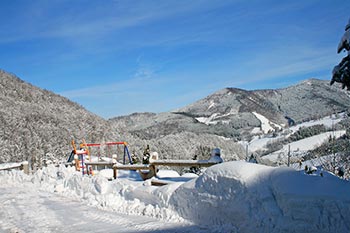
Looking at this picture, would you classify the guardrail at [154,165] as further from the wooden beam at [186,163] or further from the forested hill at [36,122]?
the forested hill at [36,122]

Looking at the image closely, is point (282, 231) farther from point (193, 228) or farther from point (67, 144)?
point (67, 144)

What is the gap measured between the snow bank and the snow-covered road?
0.64m

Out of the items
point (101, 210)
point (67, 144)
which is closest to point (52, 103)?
point (67, 144)

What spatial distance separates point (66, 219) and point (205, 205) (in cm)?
352

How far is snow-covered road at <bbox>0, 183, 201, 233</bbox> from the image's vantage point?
750cm

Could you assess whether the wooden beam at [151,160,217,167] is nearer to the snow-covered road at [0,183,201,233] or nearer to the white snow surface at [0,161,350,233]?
the white snow surface at [0,161,350,233]

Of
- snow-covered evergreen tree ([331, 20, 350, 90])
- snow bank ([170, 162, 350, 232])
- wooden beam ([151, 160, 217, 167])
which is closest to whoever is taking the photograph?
snow bank ([170, 162, 350, 232])

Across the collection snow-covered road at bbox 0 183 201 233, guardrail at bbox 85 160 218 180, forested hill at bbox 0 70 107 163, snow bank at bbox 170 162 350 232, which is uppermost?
forested hill at bbox 0 70 107 163

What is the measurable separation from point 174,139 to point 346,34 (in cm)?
8281

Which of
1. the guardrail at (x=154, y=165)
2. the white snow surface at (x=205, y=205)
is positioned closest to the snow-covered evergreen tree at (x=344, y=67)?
the white snow surface at (x=205, y=205)

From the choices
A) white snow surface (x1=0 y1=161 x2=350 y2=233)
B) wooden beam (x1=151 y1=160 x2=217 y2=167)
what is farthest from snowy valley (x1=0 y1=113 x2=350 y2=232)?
wooden beam (x1=151 y1=160 x2=217 y2=167)

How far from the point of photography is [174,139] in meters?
90.1

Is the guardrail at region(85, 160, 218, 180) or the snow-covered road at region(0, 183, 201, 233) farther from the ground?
the guardrail at region(85, 160, 218, 180)

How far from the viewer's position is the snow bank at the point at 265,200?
5.50 metres
